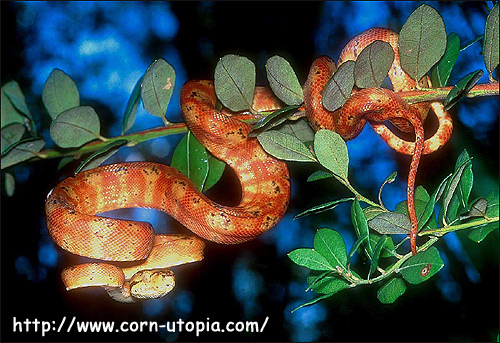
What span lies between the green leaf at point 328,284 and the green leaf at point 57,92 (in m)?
0.84

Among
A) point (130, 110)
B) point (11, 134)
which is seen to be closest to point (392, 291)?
point (130, 110)

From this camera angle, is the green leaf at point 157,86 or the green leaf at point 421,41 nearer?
the green leaf at point 421,41

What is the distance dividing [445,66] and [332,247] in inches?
18.0

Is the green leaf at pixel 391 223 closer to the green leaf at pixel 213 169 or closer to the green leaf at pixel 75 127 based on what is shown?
the green leaf at pixel 213 169

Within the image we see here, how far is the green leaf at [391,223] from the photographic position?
2.67ft

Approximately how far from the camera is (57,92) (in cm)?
129

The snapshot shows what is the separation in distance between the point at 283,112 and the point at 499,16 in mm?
390

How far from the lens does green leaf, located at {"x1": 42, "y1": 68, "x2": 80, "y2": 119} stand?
128 cm

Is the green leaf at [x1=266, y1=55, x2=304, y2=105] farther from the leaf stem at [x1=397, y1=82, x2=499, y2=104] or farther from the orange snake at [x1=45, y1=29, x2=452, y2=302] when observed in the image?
the leaf stem at [x1=397, y1=82, x2=499, y2=104]

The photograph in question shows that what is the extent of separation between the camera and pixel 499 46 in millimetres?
816

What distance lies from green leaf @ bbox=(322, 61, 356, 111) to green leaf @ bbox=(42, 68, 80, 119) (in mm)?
759

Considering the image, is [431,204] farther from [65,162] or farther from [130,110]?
[65,162]

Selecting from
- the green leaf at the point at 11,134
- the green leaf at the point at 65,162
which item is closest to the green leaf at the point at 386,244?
the green leaf at the point at 65,162

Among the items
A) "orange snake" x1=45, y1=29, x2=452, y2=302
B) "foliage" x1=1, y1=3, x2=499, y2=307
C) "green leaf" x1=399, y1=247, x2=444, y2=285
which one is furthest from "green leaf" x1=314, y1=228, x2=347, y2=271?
"orange snake" x1=45, y1=29, x2=452, y2=302
